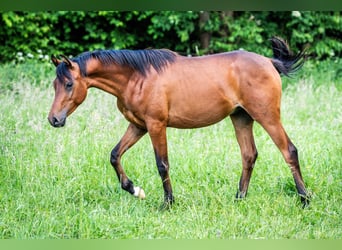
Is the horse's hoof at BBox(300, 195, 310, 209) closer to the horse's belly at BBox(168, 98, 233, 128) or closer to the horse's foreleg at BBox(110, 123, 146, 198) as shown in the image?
the horse's belly at BBox(168, 98, 233, 128)

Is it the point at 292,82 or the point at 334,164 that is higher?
the point at 292,82

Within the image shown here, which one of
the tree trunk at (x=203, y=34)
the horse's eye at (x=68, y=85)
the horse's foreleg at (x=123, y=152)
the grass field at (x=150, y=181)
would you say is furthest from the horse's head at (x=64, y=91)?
the tree trunk at (x=203, y=34)

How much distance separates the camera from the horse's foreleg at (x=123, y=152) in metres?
4.80

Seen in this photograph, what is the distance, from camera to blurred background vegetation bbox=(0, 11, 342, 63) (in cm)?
992

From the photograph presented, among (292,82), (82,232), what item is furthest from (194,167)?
(292,82)

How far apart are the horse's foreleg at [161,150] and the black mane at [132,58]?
459 millimetres

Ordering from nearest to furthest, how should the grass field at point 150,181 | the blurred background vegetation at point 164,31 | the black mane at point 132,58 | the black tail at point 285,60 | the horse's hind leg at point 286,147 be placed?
the grass field at point 150,181 < the black mane at point 132,58 < the horse's hind leg at point 286,147 < the black tail at point 285,60 < the blurred background vegetation at point 164,31

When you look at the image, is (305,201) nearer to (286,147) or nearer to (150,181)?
(286,147)

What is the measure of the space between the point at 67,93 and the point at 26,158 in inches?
57.5

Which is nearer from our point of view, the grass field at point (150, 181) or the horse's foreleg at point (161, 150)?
the grass field at point (150, 181)

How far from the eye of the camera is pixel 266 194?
16.4 ft

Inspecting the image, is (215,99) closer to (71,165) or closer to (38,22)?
(71,165)

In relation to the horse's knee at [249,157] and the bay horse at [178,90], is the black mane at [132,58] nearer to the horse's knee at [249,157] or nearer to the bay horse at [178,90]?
the bay horse at [178,90]

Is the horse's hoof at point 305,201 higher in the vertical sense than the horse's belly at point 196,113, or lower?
lower
